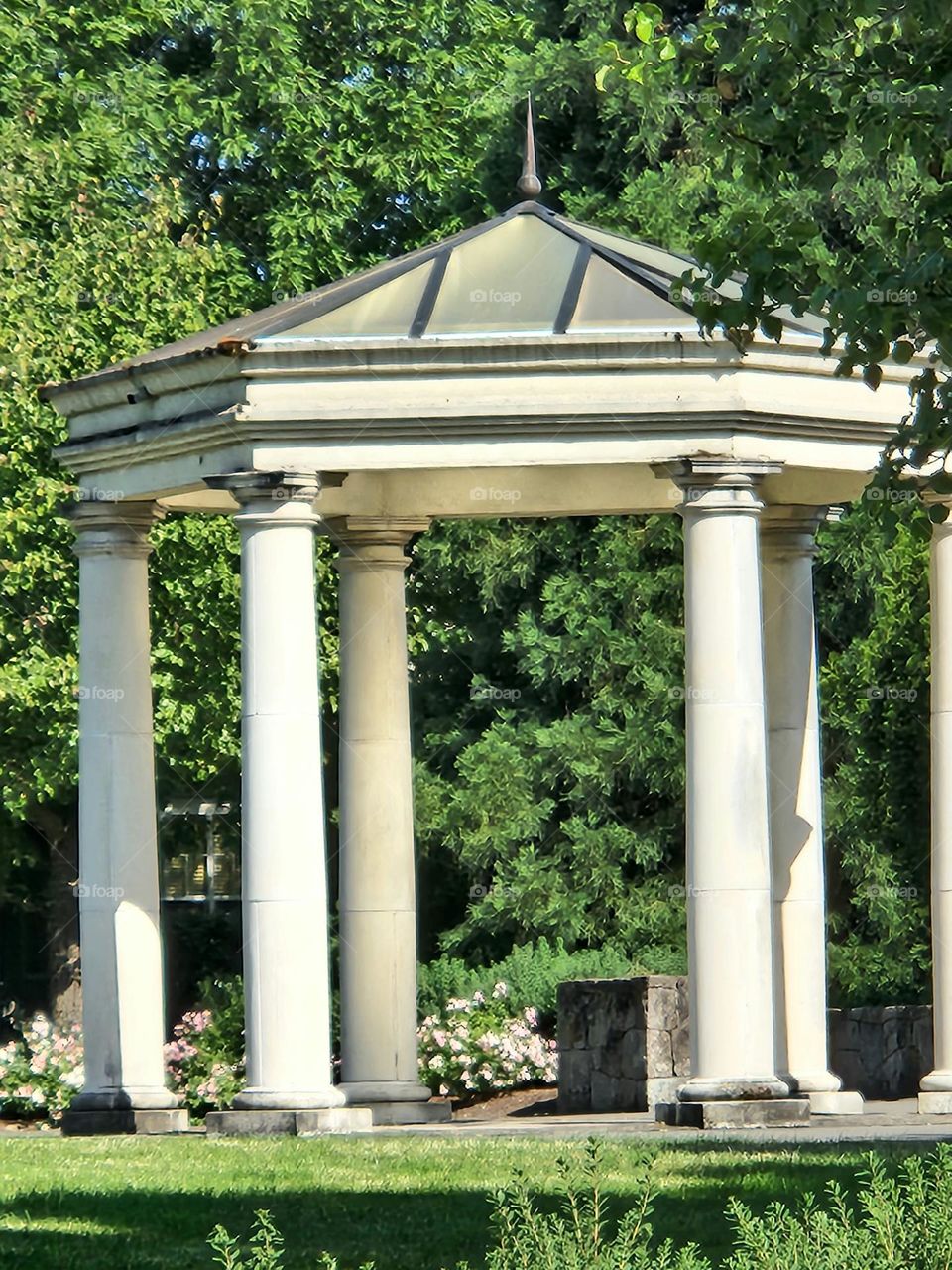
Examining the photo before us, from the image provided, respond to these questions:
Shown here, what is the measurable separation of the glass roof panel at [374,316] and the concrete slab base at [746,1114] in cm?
781

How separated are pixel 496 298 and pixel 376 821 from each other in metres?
6.40

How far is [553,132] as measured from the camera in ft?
167

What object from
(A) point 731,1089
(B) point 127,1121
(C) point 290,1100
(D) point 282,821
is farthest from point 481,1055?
(A) point 731,1089

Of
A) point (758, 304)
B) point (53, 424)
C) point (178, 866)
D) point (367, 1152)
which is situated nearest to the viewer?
point (758, 304)

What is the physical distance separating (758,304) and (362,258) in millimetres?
37520

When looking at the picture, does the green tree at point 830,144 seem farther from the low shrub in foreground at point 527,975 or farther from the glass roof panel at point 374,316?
the low shrub in foreground at point 527,975

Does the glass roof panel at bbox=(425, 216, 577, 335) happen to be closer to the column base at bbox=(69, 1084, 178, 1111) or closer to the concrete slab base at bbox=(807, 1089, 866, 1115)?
the column base at bbox=(69, 1084, 178, 1111)

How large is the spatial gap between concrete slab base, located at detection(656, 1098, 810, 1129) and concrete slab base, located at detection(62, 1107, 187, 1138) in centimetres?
580

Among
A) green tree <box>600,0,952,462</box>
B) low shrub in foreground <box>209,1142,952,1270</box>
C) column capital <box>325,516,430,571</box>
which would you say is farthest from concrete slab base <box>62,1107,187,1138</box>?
low shrub in foreground <box>209,1142,952,1270</box>

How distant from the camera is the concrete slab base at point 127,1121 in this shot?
2681cm

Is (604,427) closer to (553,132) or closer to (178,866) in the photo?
(553,132)

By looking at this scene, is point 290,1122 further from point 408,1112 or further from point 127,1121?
point 408,1112

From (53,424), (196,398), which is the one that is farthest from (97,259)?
(196,398)

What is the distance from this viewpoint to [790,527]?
1149 inches
